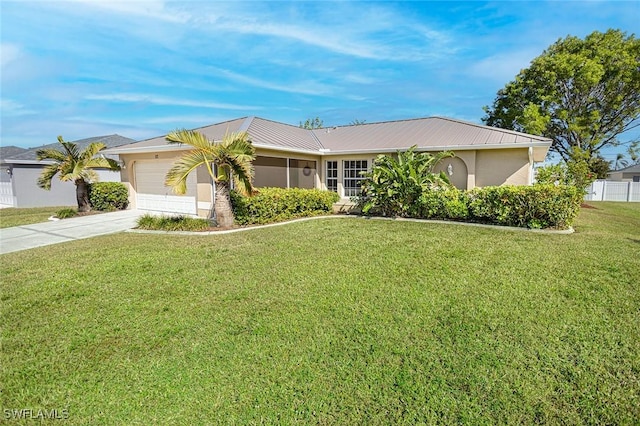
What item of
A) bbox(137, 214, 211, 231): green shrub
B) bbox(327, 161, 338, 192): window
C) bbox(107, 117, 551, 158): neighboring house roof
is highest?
bbox(107, 117, 551, 158): neighboring house roof

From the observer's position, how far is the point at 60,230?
35.8ft

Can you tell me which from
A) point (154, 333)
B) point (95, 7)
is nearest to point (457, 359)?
point (154, 333)

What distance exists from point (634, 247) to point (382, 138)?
1091 cm

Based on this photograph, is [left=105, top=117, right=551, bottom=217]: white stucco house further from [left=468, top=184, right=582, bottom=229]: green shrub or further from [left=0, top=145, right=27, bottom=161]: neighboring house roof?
[left=0, top=145, right=27, bottom=161]: neighboring house roof

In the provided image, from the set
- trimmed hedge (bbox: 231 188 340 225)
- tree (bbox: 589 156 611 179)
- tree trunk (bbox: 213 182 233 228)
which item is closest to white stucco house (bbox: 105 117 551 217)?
trimmed hedge (bbox: 231 188 340 225)

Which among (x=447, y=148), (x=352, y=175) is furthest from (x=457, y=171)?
(x=352, y=175)

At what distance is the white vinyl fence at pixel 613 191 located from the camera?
2399 centimetres

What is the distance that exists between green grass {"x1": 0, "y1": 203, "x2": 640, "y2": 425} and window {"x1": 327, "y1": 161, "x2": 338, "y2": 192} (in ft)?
31.6

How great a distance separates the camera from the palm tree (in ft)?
31.9

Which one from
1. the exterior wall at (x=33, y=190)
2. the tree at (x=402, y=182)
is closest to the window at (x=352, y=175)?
the tree at (x=402, y=182)

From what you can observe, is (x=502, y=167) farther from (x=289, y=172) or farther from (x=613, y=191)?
(x=613, y=191)

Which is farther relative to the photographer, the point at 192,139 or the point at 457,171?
the point at 457,171

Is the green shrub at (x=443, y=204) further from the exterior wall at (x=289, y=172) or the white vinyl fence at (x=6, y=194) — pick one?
the white vinyl fence at (x=6, y=194)

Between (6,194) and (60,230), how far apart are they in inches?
585
